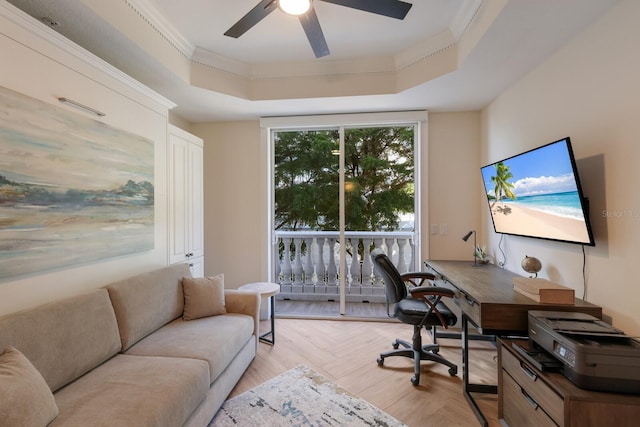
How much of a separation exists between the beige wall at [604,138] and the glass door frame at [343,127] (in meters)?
1.22

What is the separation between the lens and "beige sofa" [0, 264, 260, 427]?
1.14 metres

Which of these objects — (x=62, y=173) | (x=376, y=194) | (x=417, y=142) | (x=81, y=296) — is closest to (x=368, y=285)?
(x=376, y=194)

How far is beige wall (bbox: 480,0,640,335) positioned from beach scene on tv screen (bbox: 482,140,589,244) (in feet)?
0.43

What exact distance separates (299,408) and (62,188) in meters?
1.92

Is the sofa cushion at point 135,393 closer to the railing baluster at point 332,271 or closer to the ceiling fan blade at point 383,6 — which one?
the ceiling fan blade at point 383,6

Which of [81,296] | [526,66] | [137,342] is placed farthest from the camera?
[526,66]

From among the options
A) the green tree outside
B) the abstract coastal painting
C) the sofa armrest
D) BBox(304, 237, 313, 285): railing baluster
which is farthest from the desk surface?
the abstract coastal painting

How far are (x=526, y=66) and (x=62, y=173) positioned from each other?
10.5 feet

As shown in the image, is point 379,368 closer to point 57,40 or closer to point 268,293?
point 268,293

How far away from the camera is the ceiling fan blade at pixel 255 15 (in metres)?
1.53

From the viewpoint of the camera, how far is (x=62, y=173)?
1.58 meters

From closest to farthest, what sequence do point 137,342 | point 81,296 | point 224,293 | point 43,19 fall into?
point 81,296, point 43,19, point 137,342, point 224,293

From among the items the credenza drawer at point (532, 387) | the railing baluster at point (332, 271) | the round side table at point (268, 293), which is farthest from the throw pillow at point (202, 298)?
the credenza drawer at point (532, 387)

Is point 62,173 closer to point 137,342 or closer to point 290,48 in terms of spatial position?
point 137,342
